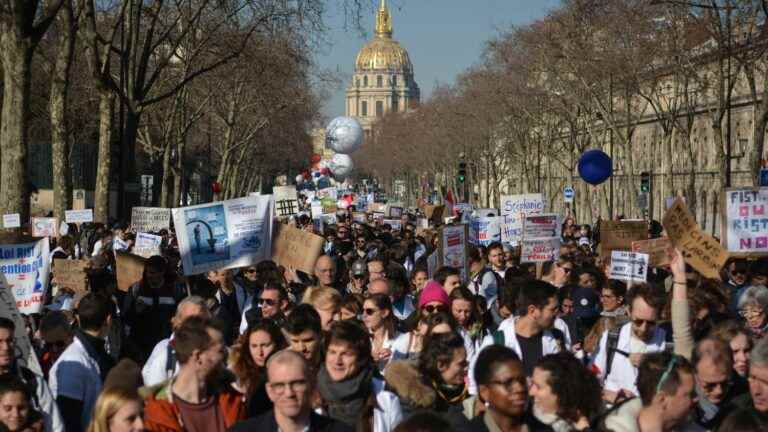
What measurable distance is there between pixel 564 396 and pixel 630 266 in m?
7.13

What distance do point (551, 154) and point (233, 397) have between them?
171 ft

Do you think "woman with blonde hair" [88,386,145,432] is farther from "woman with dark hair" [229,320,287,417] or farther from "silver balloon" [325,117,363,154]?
"silver balloon" [325,117,363,154]

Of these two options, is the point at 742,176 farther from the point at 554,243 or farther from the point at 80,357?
the point at 80,357

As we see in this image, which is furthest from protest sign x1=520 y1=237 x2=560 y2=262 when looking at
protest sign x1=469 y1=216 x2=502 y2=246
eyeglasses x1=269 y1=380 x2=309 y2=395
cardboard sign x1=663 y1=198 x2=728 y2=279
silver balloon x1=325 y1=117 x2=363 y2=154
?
silver balloon x1=325 y1=117 x2=363 y2=154

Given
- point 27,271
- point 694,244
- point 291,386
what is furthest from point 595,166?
point 291,386

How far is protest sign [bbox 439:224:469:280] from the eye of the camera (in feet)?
47.3

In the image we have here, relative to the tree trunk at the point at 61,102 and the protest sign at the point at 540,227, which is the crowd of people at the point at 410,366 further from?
the tree trunk at the point at 61,102

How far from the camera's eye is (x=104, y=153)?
28172 mm

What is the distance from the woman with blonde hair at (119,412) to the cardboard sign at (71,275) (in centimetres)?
785

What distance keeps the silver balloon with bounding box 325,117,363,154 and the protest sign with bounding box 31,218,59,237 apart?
105 m

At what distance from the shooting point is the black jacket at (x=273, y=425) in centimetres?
548

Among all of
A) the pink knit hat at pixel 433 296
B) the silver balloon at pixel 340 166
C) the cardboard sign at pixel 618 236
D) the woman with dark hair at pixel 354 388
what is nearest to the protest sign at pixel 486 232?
the cardboard sign at pixel 618 236

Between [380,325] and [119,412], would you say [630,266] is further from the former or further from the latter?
[119,412]

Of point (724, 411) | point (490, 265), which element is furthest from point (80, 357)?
point (490, 265)
